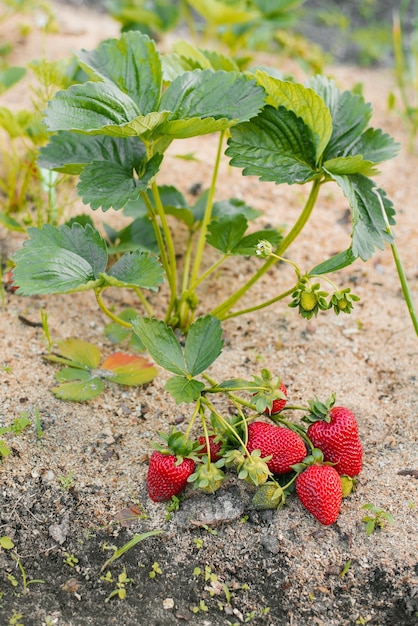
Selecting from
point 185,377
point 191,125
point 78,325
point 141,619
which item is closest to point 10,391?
point 78,325

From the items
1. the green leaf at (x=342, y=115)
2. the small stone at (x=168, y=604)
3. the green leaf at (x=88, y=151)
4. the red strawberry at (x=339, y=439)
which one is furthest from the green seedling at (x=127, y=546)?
the green leaf at (x=342, y=115)

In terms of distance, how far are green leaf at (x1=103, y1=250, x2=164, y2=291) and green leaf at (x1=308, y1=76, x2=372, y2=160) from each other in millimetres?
456

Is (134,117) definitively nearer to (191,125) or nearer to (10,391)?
(191,125)

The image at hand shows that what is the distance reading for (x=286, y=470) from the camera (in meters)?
1.42

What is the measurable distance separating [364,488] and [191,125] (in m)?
0.79

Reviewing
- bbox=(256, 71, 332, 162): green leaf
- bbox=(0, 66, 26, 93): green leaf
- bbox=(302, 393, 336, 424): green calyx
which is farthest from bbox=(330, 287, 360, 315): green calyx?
bbox=(0, 66, 26, 93): green leaf

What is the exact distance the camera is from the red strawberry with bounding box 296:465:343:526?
1.36m

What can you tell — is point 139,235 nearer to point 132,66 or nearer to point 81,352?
point 81,352

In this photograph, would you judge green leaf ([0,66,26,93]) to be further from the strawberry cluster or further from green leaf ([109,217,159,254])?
the strawberry cluster

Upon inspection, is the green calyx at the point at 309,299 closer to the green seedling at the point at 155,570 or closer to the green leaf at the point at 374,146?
the green leaf at the point at 374,146

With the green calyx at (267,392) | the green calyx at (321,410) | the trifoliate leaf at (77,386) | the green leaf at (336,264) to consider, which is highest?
the green leaf at (336,264)

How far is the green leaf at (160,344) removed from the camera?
4.77 feet

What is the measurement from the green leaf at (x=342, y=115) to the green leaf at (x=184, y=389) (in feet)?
1.85

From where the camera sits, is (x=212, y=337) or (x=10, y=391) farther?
(x=10, y=391)
